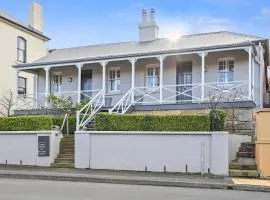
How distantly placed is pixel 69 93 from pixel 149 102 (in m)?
5.63

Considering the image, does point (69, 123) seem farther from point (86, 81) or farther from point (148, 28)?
point (148, 28)

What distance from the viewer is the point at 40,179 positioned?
16.0 meters

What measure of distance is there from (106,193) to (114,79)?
47.7ft

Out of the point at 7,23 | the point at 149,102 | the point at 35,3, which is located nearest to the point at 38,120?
the point at 149,102

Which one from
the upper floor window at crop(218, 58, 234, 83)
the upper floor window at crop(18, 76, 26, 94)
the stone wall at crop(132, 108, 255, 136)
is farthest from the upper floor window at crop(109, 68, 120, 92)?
the upper floor window at crop(18, 76, 26, 94)

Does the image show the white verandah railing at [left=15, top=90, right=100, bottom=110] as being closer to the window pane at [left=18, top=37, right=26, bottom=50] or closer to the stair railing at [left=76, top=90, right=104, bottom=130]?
the stair railing at [left=76, top=90, right=104, bottom=130]

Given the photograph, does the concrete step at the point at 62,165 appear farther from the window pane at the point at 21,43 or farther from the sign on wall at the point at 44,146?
the window pane at the point at 21,43

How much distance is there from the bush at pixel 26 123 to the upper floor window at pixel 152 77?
698 centimetres

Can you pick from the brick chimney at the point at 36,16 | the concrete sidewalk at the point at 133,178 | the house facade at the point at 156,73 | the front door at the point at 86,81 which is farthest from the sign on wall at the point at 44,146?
the brick chimney at the point at 36,16

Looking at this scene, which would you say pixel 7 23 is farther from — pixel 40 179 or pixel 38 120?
pixel 40 179

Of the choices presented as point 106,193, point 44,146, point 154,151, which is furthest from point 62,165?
point 106,193

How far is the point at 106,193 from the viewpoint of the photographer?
475 inches

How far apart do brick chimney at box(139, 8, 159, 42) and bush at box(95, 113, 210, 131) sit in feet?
32.8

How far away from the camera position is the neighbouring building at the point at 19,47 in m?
31.6
